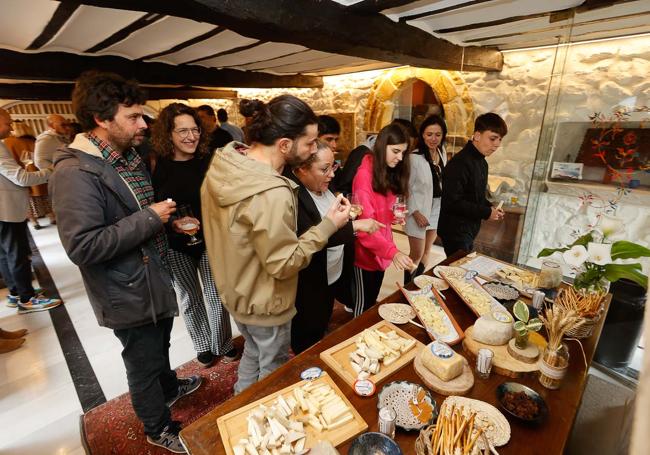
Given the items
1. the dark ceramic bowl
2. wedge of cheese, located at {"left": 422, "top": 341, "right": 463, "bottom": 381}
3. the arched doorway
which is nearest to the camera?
the dark ceramic bowl

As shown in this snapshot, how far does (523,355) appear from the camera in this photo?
3.99 ft

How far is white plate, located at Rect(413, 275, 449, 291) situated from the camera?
174 cm

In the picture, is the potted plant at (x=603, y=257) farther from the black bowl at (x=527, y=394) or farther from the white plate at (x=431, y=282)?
the black bowl at (x=527, y=394)

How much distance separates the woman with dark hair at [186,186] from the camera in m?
1.97

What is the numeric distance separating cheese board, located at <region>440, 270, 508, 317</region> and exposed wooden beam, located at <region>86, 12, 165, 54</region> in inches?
113

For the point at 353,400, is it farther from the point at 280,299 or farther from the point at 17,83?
the point at 17,83

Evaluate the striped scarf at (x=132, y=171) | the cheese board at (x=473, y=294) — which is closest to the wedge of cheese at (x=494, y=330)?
the cheese board at (x=473, y=294)

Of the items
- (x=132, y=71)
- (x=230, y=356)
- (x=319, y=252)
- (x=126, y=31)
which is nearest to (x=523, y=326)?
(x=319, y=252)

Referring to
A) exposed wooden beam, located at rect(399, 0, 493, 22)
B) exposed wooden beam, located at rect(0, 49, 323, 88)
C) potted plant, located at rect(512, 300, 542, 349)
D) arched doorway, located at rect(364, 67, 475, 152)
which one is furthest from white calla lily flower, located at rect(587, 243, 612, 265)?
exposed wooden beam, located at rect(0, 49, 323, 88)

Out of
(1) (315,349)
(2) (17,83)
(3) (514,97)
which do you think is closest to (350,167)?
(1) (315,349)

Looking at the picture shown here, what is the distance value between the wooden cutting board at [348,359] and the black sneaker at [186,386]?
1405 mm

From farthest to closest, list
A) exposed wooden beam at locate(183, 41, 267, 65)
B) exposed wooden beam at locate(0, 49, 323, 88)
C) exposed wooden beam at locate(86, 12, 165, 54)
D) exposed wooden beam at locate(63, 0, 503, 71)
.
Answer: exposed wooden beam at locate(183, 41, 267, 65) → exposed wooden beam at locate(0, 49, 323, 88) → exposed wooden beam at locate(86, 12, 165, 54) → exposed wooden beam at locate(63, 0, 503, 71)

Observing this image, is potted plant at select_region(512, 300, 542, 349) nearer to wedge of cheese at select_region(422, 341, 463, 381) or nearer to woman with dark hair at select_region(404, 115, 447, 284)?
wedge of cheese at select_region(422, 341, 463, 381)

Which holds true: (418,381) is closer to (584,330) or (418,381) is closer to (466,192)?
(584,330)
